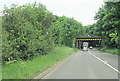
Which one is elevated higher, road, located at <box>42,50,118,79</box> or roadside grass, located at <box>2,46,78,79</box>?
roadside grass, located at <box>2,46,78,79</box>

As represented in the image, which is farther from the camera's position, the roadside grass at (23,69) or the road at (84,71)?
the road at (84,71)

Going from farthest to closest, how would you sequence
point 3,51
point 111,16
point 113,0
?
point 111,16, point 113,0, point 3,51

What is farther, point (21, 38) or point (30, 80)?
point (21, 38)

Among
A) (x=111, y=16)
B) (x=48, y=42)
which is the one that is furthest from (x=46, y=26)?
(x=111, y=16)

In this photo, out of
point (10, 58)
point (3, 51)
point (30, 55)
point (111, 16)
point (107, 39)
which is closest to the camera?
point (3, 51)

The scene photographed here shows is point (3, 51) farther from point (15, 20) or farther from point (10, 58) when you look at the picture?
point (15, 20)

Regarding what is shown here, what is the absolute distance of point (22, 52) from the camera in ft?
51.1

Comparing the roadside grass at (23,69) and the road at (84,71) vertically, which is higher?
the roadside grass at (23,69)

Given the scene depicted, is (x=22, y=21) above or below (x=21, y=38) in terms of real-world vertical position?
above

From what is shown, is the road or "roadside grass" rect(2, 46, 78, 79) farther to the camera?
the road

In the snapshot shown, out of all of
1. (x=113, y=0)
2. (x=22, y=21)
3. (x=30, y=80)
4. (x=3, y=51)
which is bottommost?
(x=30, y=80)

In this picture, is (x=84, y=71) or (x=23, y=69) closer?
(x=23, y=69)

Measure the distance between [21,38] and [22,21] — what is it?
148cm

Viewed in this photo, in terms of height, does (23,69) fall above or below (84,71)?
above
